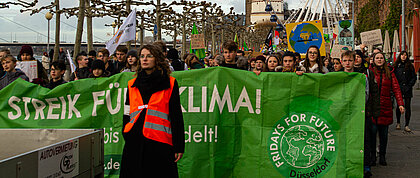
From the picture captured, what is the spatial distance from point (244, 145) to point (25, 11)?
16878 millimetres

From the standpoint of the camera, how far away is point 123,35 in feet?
33.9

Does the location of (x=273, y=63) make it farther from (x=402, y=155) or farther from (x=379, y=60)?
(x=402, y=155)

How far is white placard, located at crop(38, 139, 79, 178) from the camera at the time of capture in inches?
144

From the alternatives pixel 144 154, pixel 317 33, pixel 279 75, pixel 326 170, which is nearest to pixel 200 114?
pixel 279 75

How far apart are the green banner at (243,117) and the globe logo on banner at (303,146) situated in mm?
12

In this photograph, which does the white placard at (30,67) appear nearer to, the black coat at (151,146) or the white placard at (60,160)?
the black coat at (151,146)

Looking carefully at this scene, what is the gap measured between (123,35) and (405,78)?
646 centimetres

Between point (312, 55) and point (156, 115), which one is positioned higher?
point (312, 55)

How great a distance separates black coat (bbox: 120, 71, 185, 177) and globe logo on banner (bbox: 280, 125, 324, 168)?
2121 millimetres

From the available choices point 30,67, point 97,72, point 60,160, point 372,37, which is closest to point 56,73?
point 97,72

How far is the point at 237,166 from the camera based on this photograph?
639 centimetres

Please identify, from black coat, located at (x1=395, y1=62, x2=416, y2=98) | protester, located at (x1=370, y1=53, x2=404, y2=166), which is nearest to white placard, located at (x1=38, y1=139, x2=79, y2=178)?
protester, located at (x1=370, y1=53, x2=404, y2=166)

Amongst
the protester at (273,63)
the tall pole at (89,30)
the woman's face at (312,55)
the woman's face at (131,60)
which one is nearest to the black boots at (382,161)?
the woman's face at (312,55)

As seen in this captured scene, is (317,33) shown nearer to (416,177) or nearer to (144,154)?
(416,177)
